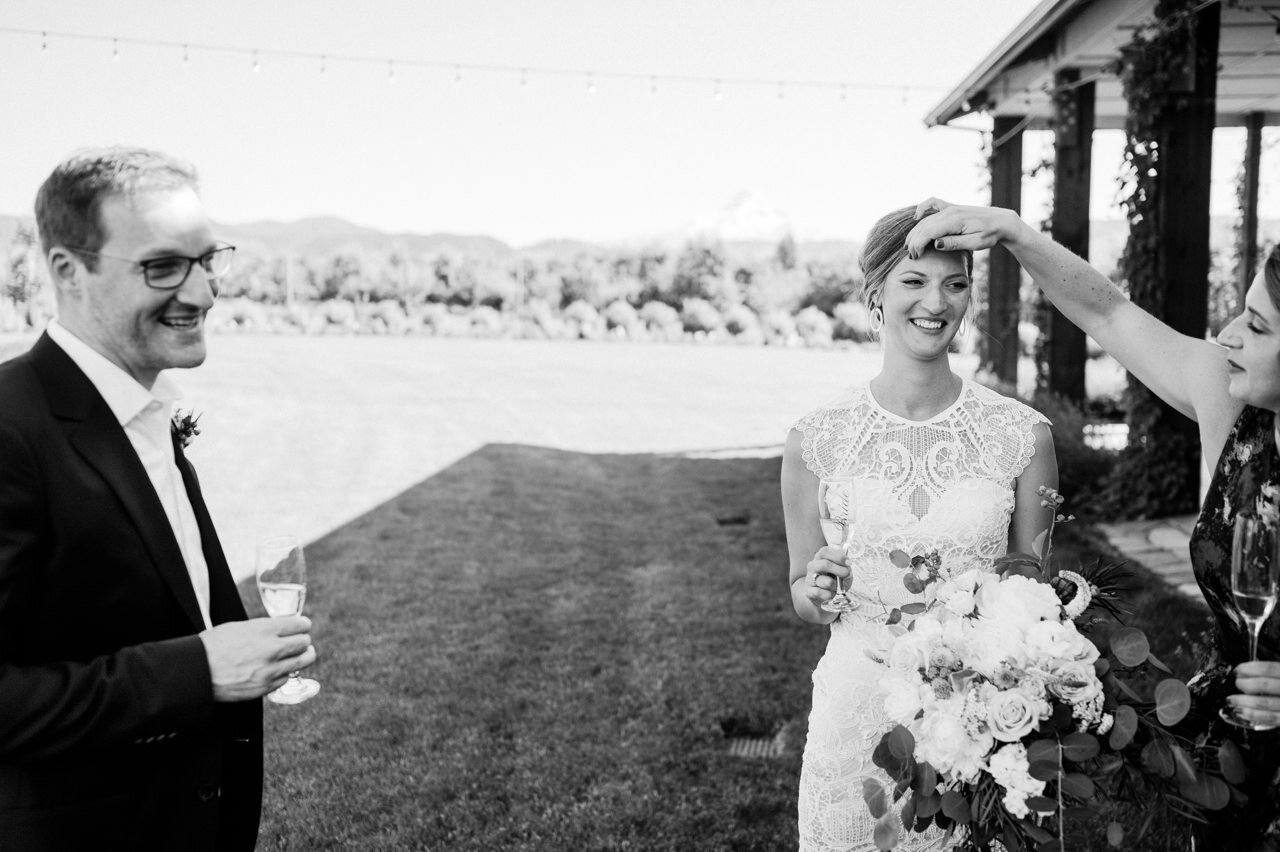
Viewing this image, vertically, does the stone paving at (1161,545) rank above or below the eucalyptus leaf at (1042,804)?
below

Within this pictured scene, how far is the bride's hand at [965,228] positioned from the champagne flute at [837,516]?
586 millimetres

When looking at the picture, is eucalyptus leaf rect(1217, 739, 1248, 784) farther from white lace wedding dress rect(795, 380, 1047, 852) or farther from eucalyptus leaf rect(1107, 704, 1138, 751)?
white lace wedding dress rect(795, 380, 1047, 852)

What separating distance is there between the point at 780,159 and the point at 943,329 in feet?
186

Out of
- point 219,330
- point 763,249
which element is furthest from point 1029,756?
point 763,249

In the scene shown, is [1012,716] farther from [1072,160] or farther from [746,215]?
[746,215]

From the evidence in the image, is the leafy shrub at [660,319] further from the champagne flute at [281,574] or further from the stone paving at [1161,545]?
the champagne flute at [281,574]

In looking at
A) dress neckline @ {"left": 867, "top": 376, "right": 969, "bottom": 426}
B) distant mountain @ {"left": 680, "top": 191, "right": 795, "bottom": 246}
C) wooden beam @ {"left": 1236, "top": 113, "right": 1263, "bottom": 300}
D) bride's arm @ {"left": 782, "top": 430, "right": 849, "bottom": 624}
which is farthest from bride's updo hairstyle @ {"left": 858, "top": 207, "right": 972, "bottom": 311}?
distant mountain @ {"left": 680, "top": 191, "right": 795, "bottom": 246}

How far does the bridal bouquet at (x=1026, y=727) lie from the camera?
A: 5.14ft

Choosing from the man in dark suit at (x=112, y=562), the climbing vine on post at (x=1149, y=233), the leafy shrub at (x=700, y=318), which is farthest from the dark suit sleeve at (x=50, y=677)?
the leafy shrub at (x=700, y=318)

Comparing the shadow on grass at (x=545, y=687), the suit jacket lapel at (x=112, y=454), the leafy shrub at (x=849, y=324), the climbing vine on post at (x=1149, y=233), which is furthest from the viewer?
the leafy shrub at (x=849, y=324)

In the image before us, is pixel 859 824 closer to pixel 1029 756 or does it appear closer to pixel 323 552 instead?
pixel 1029 756

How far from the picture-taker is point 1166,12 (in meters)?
7.43

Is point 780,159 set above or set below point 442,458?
above

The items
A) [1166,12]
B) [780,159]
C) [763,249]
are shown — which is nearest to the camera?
[1166,12]
